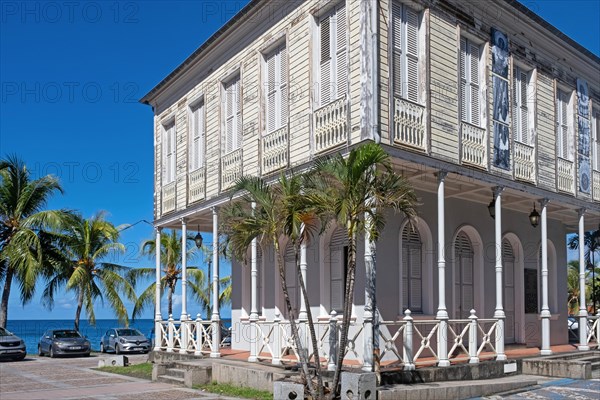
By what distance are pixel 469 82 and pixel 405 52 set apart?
2.44 m

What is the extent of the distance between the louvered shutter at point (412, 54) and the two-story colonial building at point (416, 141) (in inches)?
1.1

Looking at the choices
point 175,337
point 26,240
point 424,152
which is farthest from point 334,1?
point 26,240

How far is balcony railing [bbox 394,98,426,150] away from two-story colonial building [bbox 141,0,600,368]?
0.13 feet

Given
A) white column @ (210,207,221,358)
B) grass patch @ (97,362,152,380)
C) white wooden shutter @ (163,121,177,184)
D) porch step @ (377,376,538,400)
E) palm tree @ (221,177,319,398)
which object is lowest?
grass patch @ (97,362,152,380)

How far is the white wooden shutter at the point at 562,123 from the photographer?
20.7m

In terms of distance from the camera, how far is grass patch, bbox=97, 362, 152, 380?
65.3ft

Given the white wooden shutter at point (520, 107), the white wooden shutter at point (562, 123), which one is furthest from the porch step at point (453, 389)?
the white wooden shutter at point (562, 123)

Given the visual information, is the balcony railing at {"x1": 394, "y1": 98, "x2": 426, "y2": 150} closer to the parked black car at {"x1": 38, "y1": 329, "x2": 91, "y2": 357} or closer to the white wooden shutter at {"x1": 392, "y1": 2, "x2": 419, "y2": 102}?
the white wooden shutter at {"x1": 392, "y1": 2, "x2": 419, "y2": 102}

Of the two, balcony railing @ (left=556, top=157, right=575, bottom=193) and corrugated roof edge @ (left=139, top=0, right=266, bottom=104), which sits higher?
corrugated roof edge @ (left=139, top=0, right=266, bottom=104)

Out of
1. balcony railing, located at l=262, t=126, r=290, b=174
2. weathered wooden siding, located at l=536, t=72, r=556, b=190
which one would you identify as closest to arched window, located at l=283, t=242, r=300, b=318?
balcony railing, located at l=262, t=126, r=290, b=174

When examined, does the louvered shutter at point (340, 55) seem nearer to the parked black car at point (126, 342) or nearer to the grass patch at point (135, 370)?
the grass patch at point (135, 370)

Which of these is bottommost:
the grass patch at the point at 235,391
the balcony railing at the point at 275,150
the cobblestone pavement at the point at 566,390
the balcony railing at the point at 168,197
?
the grass patch at the point at 235,391

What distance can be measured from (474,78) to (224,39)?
6.98m

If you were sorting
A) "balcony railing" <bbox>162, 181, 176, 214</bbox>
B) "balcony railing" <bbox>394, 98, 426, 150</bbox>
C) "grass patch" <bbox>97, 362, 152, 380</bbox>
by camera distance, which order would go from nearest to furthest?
"balcony railing" <bbox>394, 98, 426, 150</bbox> < "grass patch" <bbox>97, 362, 152, 380</bbox> < "balcony railing" <bbox>162, 181, 176, 214</bbox>
